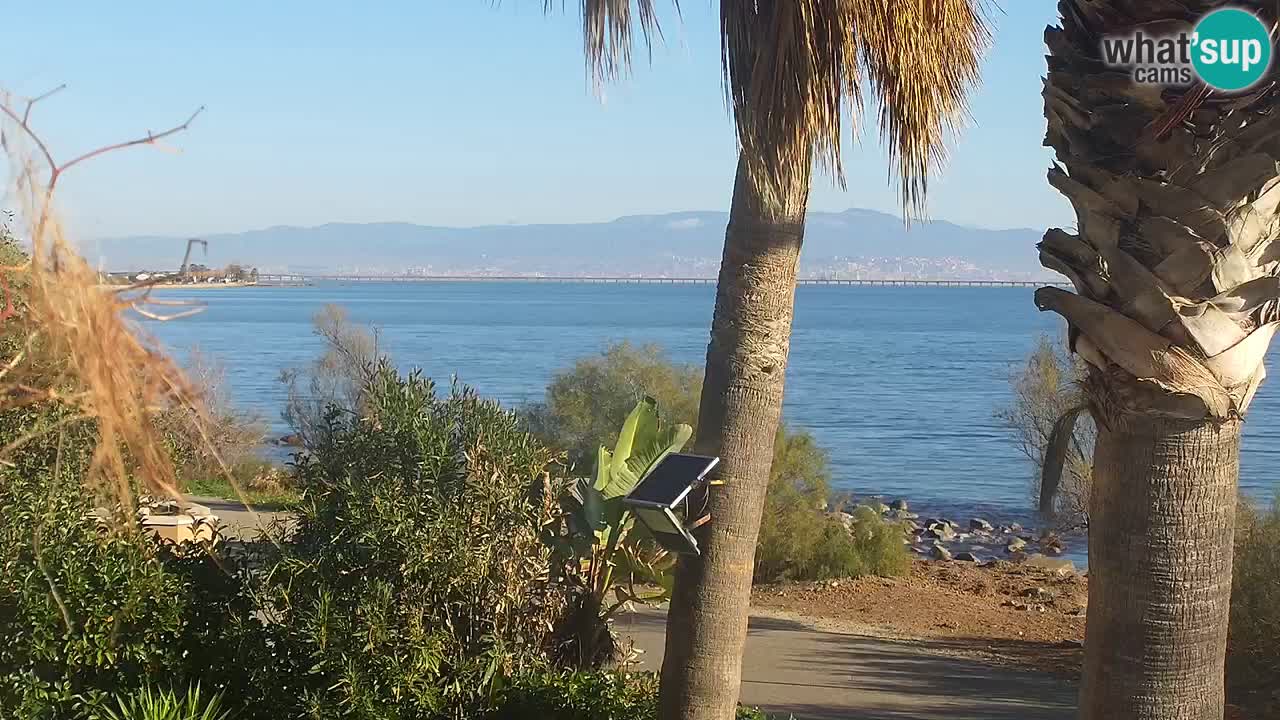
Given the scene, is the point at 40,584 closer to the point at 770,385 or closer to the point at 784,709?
the point at 770,385

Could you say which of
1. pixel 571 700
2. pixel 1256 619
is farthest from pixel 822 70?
pixel 1256 619

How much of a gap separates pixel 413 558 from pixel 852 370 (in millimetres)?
67621

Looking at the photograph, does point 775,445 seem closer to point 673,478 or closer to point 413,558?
point 413,558

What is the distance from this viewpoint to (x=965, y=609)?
607 inches

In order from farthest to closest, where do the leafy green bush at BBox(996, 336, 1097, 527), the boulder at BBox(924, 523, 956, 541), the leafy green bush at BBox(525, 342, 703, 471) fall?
the boulder at BBox(924, 523, 956, 541), the leafy green bush at BBox(996, 336, 1097, 527), the leafy green bush at BBox(525, 342, 703, 471)

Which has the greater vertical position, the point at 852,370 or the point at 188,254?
the point at 188,254

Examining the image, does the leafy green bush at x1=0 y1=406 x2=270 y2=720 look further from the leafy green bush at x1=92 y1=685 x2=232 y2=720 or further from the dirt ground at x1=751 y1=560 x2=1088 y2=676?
the dirt ground at x1=751 y1=560 x2=1088 y2=676

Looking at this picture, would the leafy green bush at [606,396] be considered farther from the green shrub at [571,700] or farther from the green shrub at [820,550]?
the green shrub at [571,700]

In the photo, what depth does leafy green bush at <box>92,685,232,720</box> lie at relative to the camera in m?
6.19

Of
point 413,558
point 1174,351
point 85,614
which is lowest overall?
point 85,614

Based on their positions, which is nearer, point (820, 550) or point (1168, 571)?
point (1168, 571)

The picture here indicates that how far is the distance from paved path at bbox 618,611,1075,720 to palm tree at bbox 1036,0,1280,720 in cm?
545

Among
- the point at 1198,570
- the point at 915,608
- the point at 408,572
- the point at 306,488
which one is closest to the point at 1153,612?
the point at 1198,570

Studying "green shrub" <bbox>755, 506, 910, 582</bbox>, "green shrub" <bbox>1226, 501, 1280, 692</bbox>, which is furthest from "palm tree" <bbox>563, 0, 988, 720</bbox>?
"green shrub" <bbox>755, 506, 910, 582</bbox>
